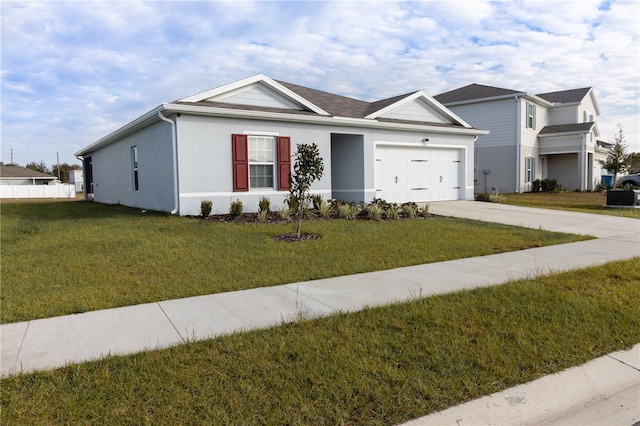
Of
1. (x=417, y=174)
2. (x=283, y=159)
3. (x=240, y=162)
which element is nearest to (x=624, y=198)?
(x=417, y=174)

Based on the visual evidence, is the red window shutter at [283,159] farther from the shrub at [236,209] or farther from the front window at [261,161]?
the shrub at [236,209]

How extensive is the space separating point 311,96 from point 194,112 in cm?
632

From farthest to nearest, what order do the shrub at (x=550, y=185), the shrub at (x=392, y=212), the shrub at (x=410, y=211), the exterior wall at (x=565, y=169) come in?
1. the exterior wall at (x=565, y=169)
2. the shrub at (x=550, y=185)
3. the shrub at (x=410, y=211)
4. the shrub at (x=392, y=212)

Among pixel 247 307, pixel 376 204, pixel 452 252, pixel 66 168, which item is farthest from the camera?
pixel 66 168

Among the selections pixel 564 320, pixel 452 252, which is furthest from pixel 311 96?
pixel 564 320

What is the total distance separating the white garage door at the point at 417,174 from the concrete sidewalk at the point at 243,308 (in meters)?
8.41

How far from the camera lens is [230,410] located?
2820 mm

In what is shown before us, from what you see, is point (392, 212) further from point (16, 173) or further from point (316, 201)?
point (16, 173)

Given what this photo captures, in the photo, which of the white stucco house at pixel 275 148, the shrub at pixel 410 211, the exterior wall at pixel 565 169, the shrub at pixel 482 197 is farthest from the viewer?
the exterior wall at pixel 565 169

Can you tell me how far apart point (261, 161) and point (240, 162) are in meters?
0.83

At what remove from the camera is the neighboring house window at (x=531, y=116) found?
25.7 meters

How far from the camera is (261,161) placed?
13.7 m

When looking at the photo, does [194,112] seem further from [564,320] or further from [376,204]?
[564,320]

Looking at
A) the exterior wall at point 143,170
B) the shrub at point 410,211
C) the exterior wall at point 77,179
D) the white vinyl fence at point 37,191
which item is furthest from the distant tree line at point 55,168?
the shrub at point 410,211
